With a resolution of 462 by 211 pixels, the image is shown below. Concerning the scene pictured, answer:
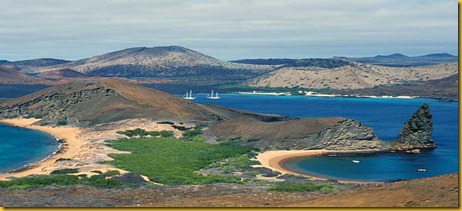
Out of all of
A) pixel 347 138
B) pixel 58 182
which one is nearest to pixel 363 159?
pixel 347 138

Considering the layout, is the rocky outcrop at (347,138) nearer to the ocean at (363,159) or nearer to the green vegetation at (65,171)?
the ocean at (363,159)

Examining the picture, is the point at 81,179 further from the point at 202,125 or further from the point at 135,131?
the point at 202,125

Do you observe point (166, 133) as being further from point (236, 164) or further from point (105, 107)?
point (236, 164)

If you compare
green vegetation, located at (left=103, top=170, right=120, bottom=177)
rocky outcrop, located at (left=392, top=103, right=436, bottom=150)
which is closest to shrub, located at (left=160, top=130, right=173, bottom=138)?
rocky outcrop, located at (left=392, top=103, right=436, bottom=150)

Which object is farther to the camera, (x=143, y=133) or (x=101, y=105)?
(x=101, y=105)

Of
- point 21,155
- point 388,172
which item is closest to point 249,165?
point 388,172

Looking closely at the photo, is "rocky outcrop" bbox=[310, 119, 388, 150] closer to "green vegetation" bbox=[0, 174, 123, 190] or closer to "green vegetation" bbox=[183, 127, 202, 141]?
"green vegetation" bbox=[183, 127, 202, 141]
